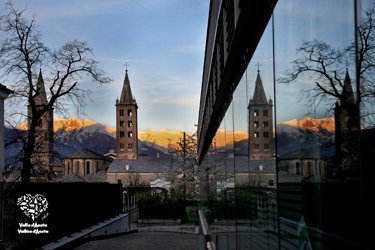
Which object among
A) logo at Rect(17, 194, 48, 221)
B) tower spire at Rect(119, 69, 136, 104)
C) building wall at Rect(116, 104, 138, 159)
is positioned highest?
tower spire at Rect(119, 69, 136, 104)

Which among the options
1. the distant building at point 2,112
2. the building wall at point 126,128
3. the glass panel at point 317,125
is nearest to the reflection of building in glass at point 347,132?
the glass panel at point 317,125

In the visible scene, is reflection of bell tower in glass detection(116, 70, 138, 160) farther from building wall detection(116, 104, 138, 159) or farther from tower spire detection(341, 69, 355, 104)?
tower spire detection(341, 69, 355, 104)

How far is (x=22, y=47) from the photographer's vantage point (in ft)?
97.8

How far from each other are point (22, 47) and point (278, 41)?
29447 mm

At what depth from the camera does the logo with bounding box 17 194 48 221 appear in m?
14.7

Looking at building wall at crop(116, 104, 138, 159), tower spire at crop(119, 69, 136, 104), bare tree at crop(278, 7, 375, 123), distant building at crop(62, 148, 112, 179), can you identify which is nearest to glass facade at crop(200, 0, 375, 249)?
bare tree at crop(278, 7, 375, 123)

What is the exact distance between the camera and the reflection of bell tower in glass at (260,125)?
2.48 m

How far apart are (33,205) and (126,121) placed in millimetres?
115344

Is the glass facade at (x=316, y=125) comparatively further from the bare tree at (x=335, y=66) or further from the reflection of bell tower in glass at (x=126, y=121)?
the reflection of bell tower in glass at (x=126, y=121)

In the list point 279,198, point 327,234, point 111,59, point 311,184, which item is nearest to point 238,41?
point 279,198

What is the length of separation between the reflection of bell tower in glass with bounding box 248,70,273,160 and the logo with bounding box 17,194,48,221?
12.3 meters

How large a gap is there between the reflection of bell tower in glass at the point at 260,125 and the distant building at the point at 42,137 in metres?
27.8

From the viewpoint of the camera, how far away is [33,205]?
601 inches

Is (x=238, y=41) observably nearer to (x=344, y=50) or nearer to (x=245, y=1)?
(x=245, y=1)
